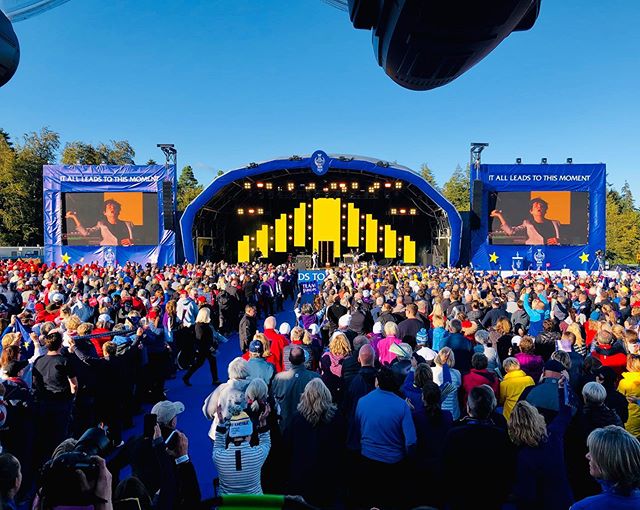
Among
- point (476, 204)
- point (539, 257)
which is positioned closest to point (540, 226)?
point (539, 257)

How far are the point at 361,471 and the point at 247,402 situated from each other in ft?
Result: 3.30

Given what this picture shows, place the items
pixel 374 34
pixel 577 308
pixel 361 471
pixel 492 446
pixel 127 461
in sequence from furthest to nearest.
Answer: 1. pixel 577 308
2. pixel 361 471
3. pixel 492 446
4. pixel 127 461
5. pixel 374 34

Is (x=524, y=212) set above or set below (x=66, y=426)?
above

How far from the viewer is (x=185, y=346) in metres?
7.18

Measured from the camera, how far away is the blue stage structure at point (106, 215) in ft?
79.0

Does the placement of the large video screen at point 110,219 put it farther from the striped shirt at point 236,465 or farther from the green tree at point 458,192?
the green tree at point 458,192

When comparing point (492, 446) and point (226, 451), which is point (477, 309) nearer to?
point (492, 446)

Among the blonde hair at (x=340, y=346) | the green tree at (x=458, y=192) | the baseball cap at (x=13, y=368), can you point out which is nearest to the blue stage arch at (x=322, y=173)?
the blonde hair at (x=340, y=346)

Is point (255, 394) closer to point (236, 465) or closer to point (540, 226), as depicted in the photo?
point (236, 465)

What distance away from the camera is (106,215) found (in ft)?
79.2

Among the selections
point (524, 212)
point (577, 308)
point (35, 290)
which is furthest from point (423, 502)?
point (524, 212)

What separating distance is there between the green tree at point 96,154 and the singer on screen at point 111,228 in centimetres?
2547

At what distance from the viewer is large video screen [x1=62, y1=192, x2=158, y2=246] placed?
2409 centimetres

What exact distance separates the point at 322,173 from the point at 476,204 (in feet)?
29.9
